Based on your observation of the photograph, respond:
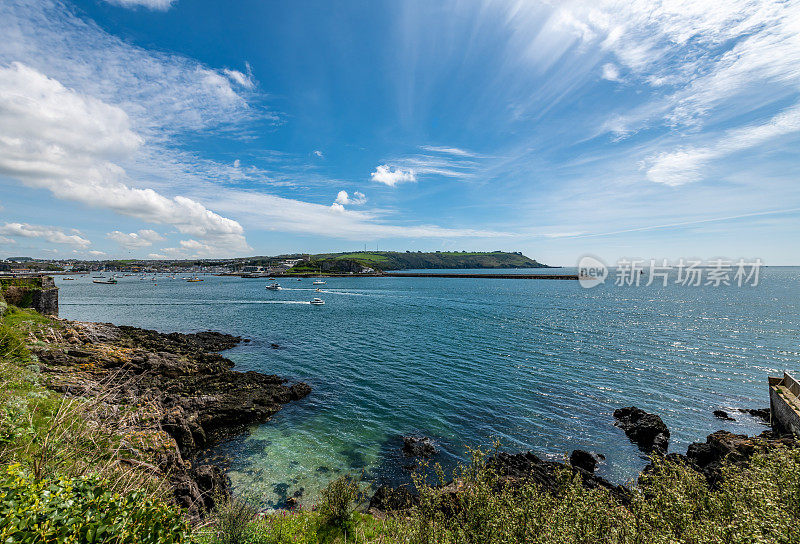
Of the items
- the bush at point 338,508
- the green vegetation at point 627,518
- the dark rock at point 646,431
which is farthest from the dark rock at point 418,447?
the dark rock at point 646,431

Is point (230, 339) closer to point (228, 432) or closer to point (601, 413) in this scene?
point (228, 432)

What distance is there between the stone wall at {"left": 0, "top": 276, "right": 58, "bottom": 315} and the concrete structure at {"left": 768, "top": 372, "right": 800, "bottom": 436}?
70360 mm

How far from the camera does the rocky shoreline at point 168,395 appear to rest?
14.4 metres

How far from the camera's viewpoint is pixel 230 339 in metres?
50.1

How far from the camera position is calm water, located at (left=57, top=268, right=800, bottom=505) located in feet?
70.8

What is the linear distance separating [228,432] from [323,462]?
8.21 meters

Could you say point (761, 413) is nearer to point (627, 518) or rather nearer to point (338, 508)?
point (627, 518)

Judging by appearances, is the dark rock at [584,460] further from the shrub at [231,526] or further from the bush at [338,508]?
the shrub at [231,526]

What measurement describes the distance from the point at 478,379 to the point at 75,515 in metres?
33.8

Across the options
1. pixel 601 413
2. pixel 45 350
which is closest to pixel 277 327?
pixel 45 350

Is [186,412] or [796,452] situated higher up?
[796,452]

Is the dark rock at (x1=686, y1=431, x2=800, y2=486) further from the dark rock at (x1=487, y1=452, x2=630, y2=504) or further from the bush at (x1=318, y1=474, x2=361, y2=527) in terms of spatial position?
the bush at (x1=318, y1=474, x2=361, y2=527)

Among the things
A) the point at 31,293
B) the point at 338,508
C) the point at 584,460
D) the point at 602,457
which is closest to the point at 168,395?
the point at 338,508

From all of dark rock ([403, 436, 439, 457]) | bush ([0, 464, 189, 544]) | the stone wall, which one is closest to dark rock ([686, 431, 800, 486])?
dark rock ([403, 436, 439, 457])
